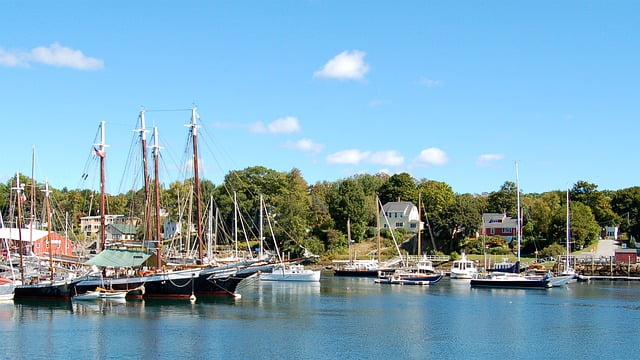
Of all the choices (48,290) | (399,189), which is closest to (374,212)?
(399,189)

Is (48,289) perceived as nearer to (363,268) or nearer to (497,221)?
(363,268)

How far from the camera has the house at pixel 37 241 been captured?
3275 inches

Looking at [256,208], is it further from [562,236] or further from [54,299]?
[54,299]

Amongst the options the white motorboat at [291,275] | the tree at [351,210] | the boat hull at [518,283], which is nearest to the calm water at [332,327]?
the boat hull at [518,283]

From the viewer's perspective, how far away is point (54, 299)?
2475 inches

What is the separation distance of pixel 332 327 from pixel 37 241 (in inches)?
2669

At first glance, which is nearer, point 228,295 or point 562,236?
point 228,295

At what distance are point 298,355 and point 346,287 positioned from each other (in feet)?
146

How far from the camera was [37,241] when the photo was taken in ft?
329

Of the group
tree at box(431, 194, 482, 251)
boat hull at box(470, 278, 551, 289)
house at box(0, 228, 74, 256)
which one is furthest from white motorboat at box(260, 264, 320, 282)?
tree at box(431, 194, 482, 251)

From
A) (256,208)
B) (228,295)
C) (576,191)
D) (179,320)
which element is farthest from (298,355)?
(576,191)

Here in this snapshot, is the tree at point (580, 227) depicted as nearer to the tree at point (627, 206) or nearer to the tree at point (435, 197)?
the tree at point (627, 206)

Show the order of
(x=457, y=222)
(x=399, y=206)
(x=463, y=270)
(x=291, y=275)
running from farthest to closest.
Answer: (x=399, y=206) < (x=457, y=222) < (x=463, y=270) < (x=291, y=275)

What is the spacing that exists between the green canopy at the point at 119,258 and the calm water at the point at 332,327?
4.60 metres
